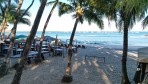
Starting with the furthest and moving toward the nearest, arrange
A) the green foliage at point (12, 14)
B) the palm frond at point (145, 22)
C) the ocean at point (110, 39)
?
the ocean at point (110, 39) → the green foliage at point (12, 14) → the palm frond at point (145, 22)

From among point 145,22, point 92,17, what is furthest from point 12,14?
point 145,22

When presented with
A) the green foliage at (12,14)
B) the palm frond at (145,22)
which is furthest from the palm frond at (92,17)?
the green foliage at (12,14)

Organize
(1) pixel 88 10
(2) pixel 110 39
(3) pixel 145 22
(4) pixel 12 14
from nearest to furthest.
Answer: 1. (3) pixel 145 22
2. (1) pixel 88 10
3. (4) pixel 12 14
4. (2) pixel 110 39

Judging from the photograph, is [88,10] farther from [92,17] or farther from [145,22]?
[145,22]

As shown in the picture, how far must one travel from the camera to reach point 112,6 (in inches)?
491

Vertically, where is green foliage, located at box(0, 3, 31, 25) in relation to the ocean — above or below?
above

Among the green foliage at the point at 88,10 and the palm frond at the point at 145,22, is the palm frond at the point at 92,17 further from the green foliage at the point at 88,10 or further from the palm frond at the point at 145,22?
the palm frond at the point at 145,22

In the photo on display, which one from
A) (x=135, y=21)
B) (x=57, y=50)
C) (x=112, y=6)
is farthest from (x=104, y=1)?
(x=57, y=50)

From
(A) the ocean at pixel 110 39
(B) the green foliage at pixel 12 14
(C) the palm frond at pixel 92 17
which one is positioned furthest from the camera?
(A) the ocean at pixel 110 39

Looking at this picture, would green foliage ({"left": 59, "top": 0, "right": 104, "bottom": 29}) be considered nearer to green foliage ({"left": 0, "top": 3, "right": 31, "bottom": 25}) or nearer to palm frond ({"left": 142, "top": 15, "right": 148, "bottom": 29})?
palm frond ({"left": 142, "top": 15, "right": 148, "bottom": 29})

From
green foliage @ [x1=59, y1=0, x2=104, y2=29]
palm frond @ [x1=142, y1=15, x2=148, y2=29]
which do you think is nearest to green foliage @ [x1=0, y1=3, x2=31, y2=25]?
green foliage @ [x1=59, y1=0, x2=104, y2=29]

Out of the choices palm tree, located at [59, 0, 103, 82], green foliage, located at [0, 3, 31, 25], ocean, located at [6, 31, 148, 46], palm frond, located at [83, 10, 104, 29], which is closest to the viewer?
palm tree, located at [59, 0, 103, 82]

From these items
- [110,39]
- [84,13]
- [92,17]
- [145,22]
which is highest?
[84,13]

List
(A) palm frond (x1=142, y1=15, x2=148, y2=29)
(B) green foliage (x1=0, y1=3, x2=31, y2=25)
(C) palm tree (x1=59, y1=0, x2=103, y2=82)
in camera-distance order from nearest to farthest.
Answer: (A) palm frond (x1=142, y1=15, x2=148, y2=29)
(C) palm tree (x1=59, y1=0, x2=103, y2=82)
(B) green foliage (x1=0, y1=3, x2=31, y2=25)
